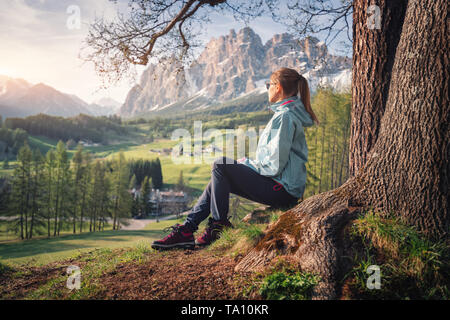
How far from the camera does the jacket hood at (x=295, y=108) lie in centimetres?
362

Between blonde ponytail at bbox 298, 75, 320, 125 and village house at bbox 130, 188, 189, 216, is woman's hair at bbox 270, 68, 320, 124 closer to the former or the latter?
blonde ponytail at bbox 298, 75, 320, 125

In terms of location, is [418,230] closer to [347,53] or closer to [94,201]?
[347,53]

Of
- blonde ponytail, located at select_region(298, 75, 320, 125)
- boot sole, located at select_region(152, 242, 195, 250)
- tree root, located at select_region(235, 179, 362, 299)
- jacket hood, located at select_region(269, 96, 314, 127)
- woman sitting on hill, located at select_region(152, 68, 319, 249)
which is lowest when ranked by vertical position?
boot sole, located at select_region(152, 242, 195, 250)

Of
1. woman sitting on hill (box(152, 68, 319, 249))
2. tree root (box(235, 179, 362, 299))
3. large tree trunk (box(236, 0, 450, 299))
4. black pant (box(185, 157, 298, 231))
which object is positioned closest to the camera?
tree root (box(235, 179, 362, 299))

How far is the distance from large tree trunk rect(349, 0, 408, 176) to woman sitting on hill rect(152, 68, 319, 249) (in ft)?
3.07

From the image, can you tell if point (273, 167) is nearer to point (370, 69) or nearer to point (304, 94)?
point (304, 94)

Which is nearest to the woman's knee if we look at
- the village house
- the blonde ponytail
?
the blonde ponytail

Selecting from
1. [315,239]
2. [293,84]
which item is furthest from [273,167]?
[293,84]

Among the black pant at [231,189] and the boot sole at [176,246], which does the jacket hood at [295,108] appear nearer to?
the black pant at [231,189]

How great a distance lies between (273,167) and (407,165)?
5.10 ft

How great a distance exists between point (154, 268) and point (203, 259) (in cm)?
67

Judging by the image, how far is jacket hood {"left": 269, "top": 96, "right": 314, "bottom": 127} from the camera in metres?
3.62

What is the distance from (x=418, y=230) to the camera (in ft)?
9.21

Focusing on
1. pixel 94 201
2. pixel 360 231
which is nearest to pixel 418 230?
pixel 360 231
